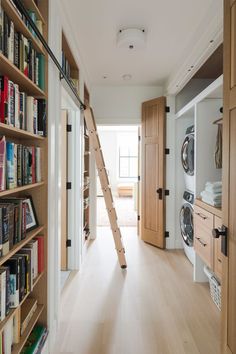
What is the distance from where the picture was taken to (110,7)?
86.2 inches

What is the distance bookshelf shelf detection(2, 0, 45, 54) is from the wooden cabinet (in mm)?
1877

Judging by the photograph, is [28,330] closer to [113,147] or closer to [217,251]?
[217,251]

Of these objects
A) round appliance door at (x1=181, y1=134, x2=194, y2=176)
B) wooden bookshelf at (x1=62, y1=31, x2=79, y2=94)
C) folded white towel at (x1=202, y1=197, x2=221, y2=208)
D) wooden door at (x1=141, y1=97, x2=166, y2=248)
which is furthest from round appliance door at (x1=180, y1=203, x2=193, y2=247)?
wooden bookshelf at (x1=62, y1=31, x2=79, y2=94)

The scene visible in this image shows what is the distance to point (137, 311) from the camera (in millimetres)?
2350

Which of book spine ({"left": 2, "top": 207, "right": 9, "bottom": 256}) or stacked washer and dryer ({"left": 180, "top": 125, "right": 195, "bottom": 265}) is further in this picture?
stacked washer and dryer ({"left": 180, "top": 125, "right": 195, "bottom": 265})

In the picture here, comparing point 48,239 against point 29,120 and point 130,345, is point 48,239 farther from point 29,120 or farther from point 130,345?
point 130,345

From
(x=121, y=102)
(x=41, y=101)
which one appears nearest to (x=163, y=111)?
(x=121, y=102)

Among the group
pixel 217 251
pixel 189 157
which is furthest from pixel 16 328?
pixel 189 157

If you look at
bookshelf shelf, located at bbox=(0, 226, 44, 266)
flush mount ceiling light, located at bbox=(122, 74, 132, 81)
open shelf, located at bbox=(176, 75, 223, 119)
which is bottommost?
bookshelf shelf, located at bbox=(0, 226, 44, 266)

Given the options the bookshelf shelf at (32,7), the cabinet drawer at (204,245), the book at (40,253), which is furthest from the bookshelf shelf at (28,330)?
the bookshelf shelf at (32,7)

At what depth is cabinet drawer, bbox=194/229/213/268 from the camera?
95.9 inches

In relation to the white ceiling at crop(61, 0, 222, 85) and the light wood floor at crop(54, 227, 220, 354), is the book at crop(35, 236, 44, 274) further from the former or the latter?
the white ceiling at crop(61, 0, 222, 85)

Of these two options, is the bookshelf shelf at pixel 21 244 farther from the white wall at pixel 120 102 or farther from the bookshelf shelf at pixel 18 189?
the white wall at pixel 120 102

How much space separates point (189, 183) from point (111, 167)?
7.29 meters
